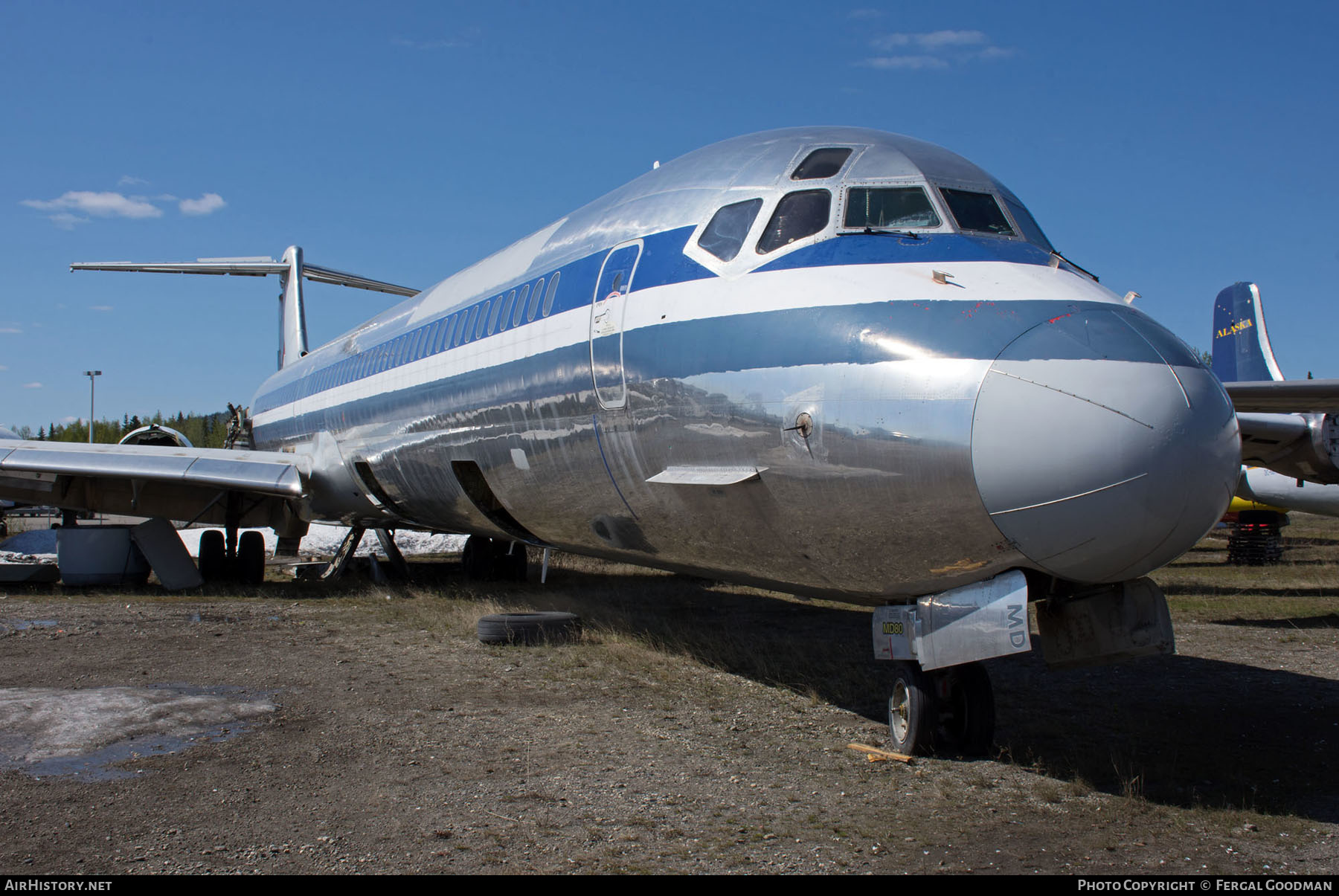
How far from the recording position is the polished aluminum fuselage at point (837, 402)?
4.36m

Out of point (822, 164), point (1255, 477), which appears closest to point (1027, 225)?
point (822, 164)

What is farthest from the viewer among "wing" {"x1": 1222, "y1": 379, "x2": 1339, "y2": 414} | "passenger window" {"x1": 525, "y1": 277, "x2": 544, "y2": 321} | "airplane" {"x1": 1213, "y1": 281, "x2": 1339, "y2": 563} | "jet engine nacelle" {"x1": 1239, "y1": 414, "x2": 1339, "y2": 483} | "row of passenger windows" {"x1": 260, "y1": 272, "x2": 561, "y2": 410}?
"airplane" {"x1": 1213, "y1": 281, "x2": 1339, "y2": 563}

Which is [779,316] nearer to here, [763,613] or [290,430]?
[763,613]

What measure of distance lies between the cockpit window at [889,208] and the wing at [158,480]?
1051 centimetres

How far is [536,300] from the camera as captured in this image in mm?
8266

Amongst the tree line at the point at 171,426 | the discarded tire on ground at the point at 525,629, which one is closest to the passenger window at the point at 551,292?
the discarded tire on ground at the point at 525,629

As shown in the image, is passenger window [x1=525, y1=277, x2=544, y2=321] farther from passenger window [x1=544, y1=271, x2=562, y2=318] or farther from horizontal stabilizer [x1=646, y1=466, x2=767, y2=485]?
horizontal stabilizer [x1=646, y1=466, x2=767, y2=485]

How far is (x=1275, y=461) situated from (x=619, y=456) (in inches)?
543

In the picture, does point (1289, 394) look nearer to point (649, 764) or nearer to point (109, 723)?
point (649, 764)

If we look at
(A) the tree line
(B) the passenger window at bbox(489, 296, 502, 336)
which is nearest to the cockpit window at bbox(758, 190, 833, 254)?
(B) the passenger window at bbox(489, 296, 502, 336)

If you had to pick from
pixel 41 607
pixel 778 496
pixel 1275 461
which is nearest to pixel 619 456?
pixel 778 496

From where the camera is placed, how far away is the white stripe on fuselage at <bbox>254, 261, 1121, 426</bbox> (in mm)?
4969

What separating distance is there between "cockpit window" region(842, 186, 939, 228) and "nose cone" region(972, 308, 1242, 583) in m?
1.37

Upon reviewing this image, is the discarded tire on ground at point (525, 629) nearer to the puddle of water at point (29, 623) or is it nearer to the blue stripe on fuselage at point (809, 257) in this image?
the blue stripe on fuselage at point (809, 257)
